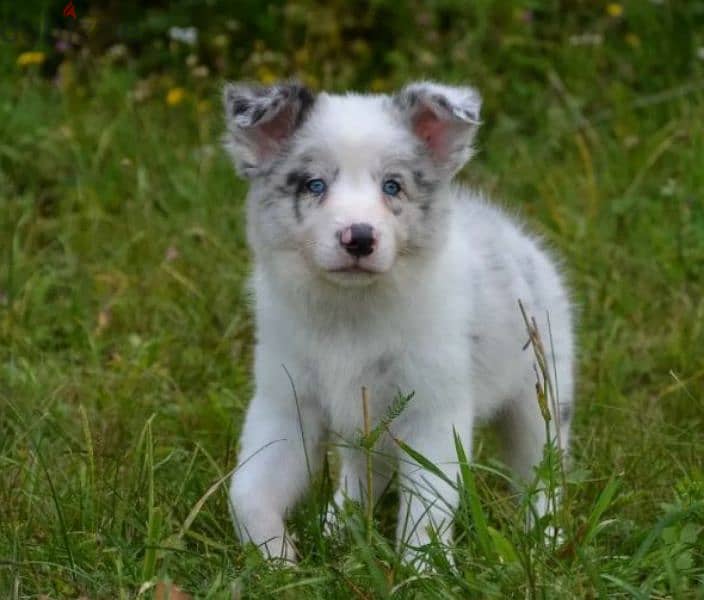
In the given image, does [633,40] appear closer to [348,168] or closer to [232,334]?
[232,334]

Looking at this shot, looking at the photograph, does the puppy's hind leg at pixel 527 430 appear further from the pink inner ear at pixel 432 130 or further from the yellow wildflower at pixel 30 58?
the yellow wildflower at pixel 30 58

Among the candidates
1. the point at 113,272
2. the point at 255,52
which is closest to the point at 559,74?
the point at 255,52

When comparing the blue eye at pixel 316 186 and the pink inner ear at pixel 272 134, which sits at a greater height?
the pink inner ear at pixel 272 134

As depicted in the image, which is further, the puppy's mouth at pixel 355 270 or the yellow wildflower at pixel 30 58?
the yellow wildflower at pixel 30 58

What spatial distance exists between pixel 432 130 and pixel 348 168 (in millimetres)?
407

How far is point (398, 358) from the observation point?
168 inches

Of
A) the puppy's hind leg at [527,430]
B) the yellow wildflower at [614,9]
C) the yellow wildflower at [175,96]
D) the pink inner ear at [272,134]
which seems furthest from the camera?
the yellow wildflower at [614,9]

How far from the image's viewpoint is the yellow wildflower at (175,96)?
785cm

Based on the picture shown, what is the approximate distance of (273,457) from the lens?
4309 millimetres

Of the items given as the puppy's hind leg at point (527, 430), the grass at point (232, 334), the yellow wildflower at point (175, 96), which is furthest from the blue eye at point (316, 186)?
the yellow wildflower at point (175, 96)

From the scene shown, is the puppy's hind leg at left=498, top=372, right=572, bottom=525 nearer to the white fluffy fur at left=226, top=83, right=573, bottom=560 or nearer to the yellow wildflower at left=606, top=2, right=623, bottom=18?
the white fluffy fur at left=226, top=83, right=573, bottom=560

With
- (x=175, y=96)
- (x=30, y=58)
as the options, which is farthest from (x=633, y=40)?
(x=30, y=58)

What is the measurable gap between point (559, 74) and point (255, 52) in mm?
1641

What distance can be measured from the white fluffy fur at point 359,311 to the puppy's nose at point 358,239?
0.07 m
